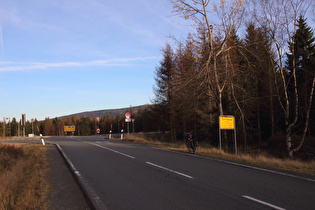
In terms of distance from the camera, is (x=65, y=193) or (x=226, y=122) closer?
(x=65, y=193)

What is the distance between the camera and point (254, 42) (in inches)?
656

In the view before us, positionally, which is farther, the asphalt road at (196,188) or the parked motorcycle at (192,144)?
the parked motorcycle at (192,144)

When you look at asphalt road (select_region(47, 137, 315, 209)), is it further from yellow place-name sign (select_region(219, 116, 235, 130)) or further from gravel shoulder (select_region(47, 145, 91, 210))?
yellow place-name sign (select_region(219, 116, 235, 130))

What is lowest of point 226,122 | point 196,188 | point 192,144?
point 196,188

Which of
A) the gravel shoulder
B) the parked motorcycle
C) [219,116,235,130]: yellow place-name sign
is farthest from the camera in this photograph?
the parked motorcycle

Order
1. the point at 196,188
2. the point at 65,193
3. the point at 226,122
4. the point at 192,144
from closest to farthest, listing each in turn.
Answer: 1. the point at 65,193
2. the point at 196,188
3. the point at 226,122
4. the point at 192,144

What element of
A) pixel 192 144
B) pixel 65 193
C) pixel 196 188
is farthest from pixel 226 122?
pixel 65 193

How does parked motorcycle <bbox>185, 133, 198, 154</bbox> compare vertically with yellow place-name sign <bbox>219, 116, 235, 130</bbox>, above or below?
below

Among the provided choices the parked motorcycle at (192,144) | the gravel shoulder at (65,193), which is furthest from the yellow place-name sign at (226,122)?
the gravel shoulder at (65,193)

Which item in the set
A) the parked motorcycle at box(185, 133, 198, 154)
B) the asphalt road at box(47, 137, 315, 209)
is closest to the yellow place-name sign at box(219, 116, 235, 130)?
the parked motorcycle at box(185, 133, 198, 154)

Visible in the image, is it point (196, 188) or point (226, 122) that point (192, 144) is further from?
point (196, 188)

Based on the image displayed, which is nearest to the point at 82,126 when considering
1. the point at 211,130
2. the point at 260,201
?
the point at 211,130

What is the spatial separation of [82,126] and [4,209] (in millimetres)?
131811

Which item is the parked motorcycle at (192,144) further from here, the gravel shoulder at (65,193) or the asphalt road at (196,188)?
the gravel shoulder at (65,193)
